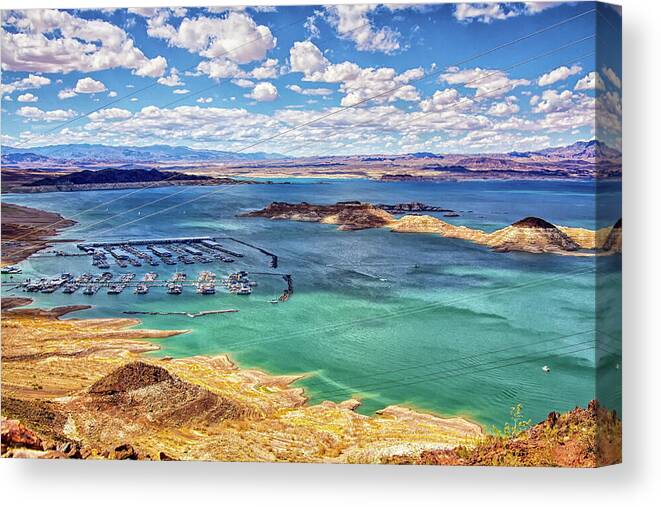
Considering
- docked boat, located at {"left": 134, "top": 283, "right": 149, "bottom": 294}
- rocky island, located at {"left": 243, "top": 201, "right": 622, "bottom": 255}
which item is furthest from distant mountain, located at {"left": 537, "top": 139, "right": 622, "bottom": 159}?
docked boat, located at {"left": 134, "top": 283, "right": 149, "bottom": 294}

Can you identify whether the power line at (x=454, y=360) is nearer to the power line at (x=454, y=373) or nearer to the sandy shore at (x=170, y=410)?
the power line at (x=454, y=373)

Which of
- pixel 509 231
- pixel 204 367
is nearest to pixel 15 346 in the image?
pixel 204 367

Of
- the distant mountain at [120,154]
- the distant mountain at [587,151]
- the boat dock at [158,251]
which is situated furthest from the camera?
the distant mountain at [120,154]

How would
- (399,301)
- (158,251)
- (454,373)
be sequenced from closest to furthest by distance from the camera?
1. (454,373)
2. (399,301)
3. (158,251)

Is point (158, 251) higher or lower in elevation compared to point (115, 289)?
higher

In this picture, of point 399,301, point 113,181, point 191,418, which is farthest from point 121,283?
point 399,301

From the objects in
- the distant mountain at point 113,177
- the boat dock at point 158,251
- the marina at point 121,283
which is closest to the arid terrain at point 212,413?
the marina at point 121,283

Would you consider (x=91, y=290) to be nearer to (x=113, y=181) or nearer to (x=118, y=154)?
(x=113, y=181)
